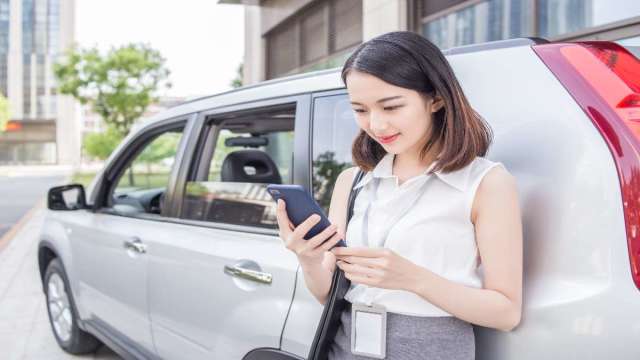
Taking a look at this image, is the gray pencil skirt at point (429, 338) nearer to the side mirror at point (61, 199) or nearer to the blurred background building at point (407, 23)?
the side mirror at point (61, 199)

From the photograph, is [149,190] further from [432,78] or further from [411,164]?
[432,78]

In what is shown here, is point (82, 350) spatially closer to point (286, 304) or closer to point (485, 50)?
point (286, 304)

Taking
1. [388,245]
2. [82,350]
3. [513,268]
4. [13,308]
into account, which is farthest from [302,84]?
[13,308]

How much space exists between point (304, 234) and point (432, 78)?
1.49ft

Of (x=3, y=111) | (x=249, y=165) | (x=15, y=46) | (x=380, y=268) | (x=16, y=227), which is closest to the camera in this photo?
(x=380, y=268)

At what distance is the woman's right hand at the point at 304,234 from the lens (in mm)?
1350

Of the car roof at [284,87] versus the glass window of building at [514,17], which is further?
the glass window of building at [514,17]

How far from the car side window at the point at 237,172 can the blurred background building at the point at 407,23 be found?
356 cm

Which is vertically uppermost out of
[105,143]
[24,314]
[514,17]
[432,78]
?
[514,17]

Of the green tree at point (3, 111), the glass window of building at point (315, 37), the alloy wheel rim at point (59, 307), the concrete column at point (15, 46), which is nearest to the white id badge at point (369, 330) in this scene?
the alloy wheel rim at point (59, 307)

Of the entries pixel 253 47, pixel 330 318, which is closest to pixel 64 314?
pixel 330 318

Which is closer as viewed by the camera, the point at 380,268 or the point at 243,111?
the point at 380,268

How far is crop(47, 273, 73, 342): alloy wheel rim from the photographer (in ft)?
13.3

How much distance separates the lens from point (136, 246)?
2.89 m
